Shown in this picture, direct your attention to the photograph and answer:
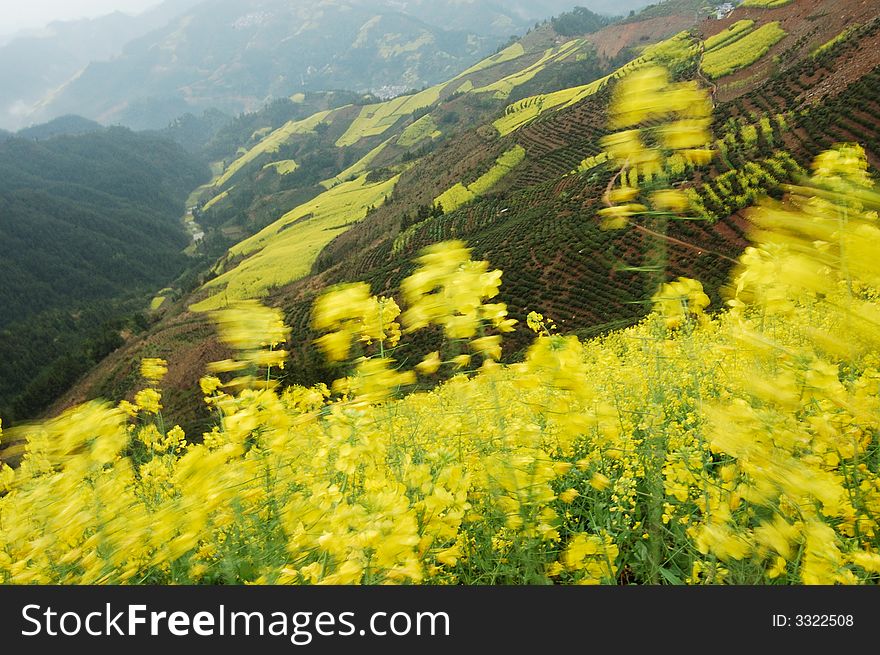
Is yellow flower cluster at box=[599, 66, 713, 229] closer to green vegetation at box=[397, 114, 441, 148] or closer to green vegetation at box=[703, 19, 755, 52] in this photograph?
green vegetation at box=[703, 19, 755, 52]

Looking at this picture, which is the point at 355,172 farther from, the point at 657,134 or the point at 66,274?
the point at 657,134

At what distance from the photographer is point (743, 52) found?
78.3 meters

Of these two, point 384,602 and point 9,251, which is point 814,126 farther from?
point 9,251

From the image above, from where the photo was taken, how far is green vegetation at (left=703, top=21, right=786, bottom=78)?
7556 centimetres

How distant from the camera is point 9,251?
157250 mm

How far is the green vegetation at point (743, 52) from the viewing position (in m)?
75.6

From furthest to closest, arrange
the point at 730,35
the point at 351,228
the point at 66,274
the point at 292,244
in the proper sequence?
1. the point at 66,274
2. the point at 292,244
3. the point at 351,228
4. the point at 730,35

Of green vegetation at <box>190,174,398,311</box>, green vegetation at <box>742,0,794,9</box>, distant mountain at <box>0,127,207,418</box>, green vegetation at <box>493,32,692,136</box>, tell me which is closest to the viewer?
green vegetation at <box>742,0,794,9</box>

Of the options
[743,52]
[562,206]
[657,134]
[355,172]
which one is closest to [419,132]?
[355,172]

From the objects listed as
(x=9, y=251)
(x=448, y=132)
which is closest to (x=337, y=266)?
(x=448, y=132)

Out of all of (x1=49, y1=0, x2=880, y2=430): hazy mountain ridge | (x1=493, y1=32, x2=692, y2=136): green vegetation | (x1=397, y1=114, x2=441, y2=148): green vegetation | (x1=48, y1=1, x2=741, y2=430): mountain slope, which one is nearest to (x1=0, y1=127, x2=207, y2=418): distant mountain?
(x1=48, y1=1, x2=741, y2=430): mountain slope

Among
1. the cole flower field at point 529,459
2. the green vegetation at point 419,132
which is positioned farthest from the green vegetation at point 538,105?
the cole flower field at point 529,459

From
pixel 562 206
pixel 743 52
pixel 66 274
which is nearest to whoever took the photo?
pixel 562 206

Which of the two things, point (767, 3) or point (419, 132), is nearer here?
point (767, 3)
